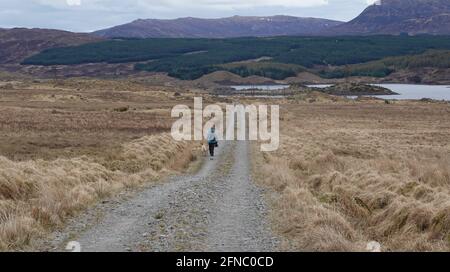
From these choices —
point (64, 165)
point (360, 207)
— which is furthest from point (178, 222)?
point (64, 165)

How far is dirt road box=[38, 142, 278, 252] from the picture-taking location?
11713 mm

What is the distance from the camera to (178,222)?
46.6 ft

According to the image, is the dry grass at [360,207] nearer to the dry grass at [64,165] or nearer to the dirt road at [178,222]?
the dirt road at [178,222]

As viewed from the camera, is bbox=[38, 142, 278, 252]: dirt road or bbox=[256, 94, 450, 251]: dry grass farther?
bbox=[256, 94, 450, 251]: dry grass

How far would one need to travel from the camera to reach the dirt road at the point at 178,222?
11.7m

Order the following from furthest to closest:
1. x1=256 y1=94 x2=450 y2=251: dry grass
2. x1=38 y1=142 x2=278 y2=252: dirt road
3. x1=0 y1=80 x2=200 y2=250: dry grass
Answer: x1=0 y1=80 x2=200 y2=250: dry grass → x1=256 y1=94 x2=450 y2=251: dry grass → x1=38 y1=142 x2=278 y2=252: dirt road

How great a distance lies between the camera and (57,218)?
13492 millimetres

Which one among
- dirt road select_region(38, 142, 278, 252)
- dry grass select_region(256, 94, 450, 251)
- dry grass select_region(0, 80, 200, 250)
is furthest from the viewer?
dry grass select_region(0, 80, 200, 250)

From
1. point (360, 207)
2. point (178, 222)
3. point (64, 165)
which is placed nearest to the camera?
point (178, 222)

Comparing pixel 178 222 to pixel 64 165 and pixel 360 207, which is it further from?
pixel 64 165

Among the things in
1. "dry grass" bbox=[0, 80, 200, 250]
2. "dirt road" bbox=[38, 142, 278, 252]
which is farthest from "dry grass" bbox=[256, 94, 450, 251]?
"dry grass" bbox=[0, 80, 200, 250]

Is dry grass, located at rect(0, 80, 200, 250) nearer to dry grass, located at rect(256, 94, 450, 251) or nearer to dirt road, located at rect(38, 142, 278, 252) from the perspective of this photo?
dirt road, located at rect(38, 142, 278, 252)
